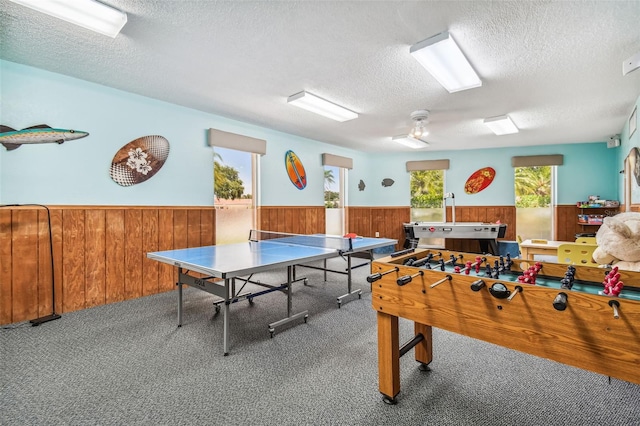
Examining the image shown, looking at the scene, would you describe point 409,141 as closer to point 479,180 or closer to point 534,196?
point 479,180

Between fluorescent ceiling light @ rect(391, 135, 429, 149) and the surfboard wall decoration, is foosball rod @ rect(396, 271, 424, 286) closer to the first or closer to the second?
the surfboard wall decoration

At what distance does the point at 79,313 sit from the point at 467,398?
3802 millimetres

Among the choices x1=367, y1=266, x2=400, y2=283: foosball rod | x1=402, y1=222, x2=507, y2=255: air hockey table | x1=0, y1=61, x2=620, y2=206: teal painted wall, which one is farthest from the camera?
x1=402, y1=222, x2=507, y2=255: air hockey table

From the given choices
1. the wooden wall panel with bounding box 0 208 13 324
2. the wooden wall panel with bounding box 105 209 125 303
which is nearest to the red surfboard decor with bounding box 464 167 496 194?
the wooden wall panel with bounding box 105 209 125 303

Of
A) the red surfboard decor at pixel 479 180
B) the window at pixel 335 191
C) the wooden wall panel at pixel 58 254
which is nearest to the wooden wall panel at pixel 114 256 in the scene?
the wooden wall panel at pixel 58 254

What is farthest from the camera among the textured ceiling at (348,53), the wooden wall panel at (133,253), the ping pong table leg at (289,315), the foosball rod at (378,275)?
the wooden wall panel at (133,253)

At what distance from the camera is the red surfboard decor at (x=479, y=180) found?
7.15m

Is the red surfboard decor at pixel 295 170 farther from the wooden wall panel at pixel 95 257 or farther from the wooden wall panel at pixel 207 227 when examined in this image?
the wooden wall panel at pixel 95 257

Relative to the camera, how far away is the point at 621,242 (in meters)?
2.13

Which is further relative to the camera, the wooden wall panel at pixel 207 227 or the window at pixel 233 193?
the window at pixel 233 193

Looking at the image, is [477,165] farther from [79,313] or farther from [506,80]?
[79,313]

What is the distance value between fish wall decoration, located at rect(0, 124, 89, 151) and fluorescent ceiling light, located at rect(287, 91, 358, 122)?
2.51 m

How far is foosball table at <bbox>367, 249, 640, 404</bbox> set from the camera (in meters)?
1.11

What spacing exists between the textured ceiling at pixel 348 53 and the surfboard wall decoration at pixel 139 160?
609 millimetres
